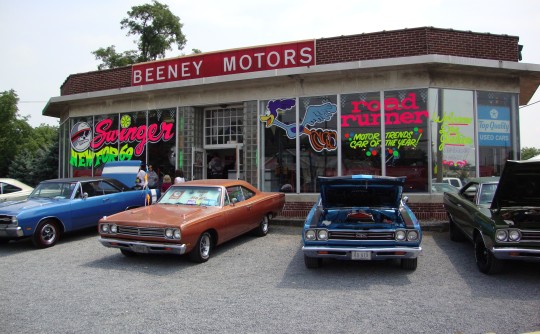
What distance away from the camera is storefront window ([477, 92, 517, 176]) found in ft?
33.9

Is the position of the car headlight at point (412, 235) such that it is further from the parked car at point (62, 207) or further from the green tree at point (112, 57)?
the green tree at point (112, 57)

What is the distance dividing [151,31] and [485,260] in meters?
34.0

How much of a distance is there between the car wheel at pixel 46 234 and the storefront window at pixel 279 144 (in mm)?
5632

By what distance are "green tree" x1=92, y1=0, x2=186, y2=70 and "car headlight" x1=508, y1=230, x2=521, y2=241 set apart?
109 ft

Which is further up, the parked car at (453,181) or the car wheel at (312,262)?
the parked car at (453,181)

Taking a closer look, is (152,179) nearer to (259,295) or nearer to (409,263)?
(259,295)

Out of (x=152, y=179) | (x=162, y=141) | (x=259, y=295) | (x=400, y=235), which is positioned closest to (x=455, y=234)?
(x=400, y=235)

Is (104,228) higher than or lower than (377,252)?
higher

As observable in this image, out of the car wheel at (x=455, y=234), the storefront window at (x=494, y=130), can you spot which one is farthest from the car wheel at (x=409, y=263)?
the storefront window at (x=494, y=130)

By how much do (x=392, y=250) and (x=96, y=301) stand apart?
406cm

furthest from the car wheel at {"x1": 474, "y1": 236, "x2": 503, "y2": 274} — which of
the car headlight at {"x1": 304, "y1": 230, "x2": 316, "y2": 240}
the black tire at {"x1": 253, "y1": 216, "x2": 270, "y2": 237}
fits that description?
the black tire at {"x1": 253, "y1": 216, "x2": 270, "y2": 237}

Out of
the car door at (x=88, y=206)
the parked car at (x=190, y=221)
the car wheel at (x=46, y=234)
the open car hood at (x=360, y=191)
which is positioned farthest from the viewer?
the car door at (x=88, y=206)

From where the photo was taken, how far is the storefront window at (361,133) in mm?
10492

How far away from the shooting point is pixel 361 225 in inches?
231
